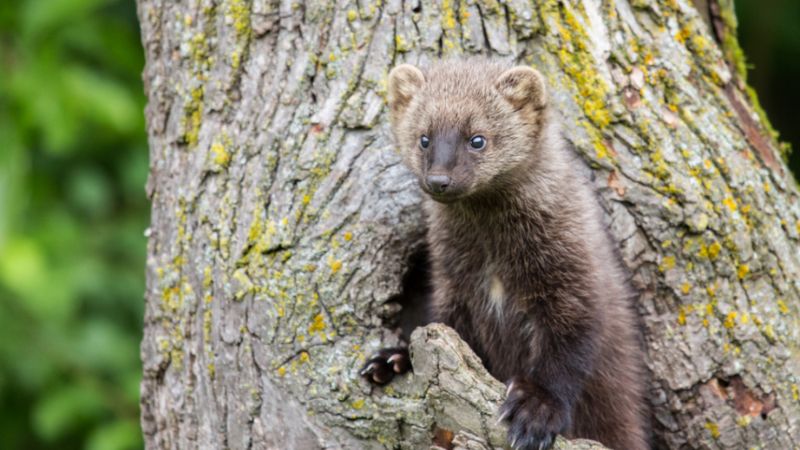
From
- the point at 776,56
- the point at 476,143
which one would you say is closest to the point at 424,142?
the point at 476,143

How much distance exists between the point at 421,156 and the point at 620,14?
1289mm

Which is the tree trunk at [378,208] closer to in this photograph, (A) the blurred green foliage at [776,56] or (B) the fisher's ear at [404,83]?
(B) the fisher's ear at [404,83]

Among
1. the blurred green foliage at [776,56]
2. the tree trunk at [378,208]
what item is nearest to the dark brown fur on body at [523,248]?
the tree trunk at [378,208]

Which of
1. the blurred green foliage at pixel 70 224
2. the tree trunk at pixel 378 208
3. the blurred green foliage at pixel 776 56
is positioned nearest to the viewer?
the tree trunk at pixel 378 208

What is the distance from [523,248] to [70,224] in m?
3.47

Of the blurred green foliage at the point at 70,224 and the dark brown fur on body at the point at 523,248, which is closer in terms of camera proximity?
the dark brown fur on body at the point at 523,248

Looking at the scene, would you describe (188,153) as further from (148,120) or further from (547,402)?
(547,402)

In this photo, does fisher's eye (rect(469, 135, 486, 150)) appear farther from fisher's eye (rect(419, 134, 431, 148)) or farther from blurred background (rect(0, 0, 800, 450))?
blurred background (rect(0, 0, 800, 450))

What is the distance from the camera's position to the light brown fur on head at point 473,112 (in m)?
4.71

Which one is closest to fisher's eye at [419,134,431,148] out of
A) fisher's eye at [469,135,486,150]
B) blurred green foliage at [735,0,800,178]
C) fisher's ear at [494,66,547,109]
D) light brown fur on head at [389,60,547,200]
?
light brown fur on head at [389,60,547,200]

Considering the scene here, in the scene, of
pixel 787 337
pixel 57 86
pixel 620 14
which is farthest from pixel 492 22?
pixel 57 86

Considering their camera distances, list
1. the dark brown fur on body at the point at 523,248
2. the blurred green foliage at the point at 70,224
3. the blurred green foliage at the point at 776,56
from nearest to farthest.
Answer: the dark brown fur on body at the point at 523,248, the blurred green foliage at the point at 70,224, the blurred green foliage at the point at 776,56

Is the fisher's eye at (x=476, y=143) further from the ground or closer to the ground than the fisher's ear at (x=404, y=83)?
closer to the ground

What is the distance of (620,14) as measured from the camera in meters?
5.12
